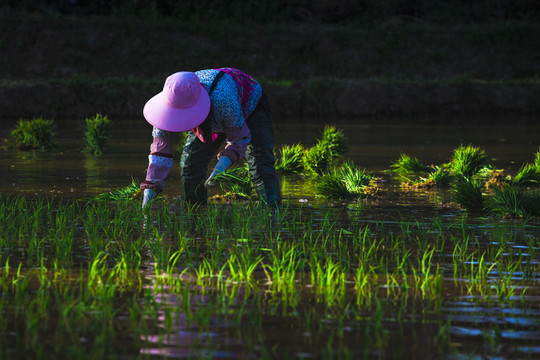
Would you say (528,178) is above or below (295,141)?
below

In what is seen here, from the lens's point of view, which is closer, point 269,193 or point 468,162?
point 269,193

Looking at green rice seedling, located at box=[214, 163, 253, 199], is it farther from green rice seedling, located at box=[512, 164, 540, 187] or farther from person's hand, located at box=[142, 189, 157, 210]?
green rice seedling, located at box=[512, 164, 540, 187]

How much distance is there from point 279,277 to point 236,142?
7.67ft

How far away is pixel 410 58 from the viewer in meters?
35.9

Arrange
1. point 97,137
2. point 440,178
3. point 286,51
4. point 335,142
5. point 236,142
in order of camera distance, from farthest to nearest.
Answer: point 286,51
point 97,137
point 335,142
point 440,178
point 236,142

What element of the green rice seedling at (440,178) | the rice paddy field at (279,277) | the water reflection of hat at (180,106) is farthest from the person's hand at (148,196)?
the green rice seedling at (440,178)

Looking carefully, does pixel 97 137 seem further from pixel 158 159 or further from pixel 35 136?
pixel 158 159

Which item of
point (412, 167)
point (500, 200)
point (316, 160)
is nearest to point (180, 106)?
point (500, 200)

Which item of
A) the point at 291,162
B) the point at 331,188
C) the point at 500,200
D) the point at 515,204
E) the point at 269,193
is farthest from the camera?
the point at 291,162

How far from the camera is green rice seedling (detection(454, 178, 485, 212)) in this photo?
8.21 meters

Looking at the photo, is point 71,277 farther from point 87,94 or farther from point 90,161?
point 87,94

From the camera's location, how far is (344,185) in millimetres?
9391

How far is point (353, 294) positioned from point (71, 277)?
57.2 inches

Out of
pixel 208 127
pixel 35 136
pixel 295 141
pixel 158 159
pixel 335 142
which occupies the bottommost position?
pixel 158 159
